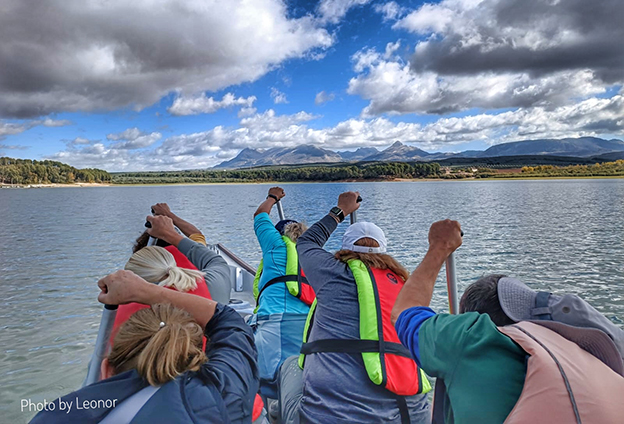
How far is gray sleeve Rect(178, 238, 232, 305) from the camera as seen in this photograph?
91.3 inches

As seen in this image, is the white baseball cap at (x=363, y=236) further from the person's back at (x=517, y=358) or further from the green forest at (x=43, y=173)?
the green forest at (x=43, y=173)

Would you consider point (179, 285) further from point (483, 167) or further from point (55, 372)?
point (483, 167)

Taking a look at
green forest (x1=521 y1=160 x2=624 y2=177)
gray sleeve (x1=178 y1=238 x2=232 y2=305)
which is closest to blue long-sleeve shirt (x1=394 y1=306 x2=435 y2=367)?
gray sleeve (x1=178 y1=238 x2=232 y2=305)

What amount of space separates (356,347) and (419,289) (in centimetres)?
64

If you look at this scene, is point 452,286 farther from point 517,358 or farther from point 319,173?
point 319,173

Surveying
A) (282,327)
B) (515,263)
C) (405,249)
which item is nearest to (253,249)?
(405,249)

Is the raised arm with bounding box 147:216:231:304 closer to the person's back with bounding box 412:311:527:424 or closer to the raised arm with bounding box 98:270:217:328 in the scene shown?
the raised arm with bounding box 98:270:217:328

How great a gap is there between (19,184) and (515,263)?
438ft

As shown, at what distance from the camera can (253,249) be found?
14805 millimetres

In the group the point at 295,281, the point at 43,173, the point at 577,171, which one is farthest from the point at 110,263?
the point at 43,173

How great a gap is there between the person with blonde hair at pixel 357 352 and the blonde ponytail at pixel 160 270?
0.63 m

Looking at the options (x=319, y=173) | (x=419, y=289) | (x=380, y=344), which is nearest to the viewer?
(x=419, y=289)

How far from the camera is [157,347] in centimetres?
121

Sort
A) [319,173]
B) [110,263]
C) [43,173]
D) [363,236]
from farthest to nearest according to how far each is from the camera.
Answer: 1. [43,173]
2. [319,173]
3. [110,263]
4. [363,236]
